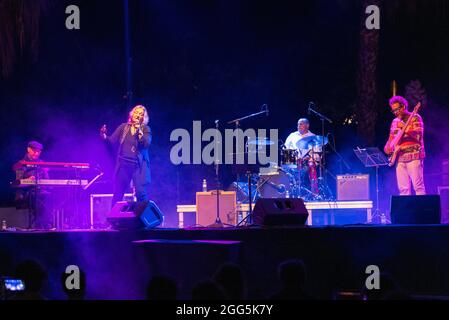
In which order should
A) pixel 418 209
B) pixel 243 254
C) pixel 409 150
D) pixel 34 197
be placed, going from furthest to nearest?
pixel 34 197 < pixel 409 150 < pixel 418 209 < pixel 243 254

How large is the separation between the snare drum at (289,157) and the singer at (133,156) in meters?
3.53

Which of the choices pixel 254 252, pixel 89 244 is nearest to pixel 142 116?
pixel 89 244

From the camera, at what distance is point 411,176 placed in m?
10.8

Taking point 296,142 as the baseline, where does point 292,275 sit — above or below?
below

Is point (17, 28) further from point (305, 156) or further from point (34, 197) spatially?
point (305, 156)

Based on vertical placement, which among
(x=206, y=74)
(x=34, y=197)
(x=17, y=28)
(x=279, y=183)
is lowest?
(x=34, y=197)

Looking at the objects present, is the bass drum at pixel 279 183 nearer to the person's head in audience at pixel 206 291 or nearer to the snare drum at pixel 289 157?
the snare drum at pixel 289 157

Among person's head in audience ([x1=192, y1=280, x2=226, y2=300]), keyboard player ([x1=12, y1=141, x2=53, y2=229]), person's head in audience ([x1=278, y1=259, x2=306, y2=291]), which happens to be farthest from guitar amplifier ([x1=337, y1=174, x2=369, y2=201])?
person's head in audience ([x1=192, y1=280, x2=226, y2=300])

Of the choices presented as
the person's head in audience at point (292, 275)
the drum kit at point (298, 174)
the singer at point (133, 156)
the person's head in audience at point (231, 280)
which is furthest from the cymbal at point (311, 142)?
the person's head in audience at point (292, 275)

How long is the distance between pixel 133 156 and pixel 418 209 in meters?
5.35

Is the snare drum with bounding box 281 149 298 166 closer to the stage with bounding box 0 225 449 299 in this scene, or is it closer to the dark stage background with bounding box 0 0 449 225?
the dark stage background with bounding box 0 0 449 225

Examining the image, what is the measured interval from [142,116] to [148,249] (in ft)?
13.7

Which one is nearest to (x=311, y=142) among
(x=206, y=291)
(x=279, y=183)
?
(x=279, y=183)

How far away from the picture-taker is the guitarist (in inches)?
420
